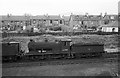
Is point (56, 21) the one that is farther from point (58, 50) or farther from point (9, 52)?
point (9, 52)

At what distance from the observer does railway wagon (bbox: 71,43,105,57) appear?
19297mm

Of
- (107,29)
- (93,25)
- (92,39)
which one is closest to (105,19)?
(93,25)

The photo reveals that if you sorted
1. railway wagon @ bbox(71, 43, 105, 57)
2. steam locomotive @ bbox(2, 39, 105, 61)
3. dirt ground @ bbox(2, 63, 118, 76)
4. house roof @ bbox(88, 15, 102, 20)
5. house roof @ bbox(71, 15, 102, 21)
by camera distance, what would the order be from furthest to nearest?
house roof @ bbox(88, 15, 102, 20)
house roof @ bbox(71, 15, 102, 21)
railway wagon @ bbox(71, 43, 105, 57)
steam locomotive @ bbox(2, 39, 105, 61)
dirt ground @ bbox(2, 63, 118, 76)

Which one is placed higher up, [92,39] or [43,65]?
[92,39]

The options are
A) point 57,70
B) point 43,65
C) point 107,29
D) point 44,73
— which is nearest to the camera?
point 44,73

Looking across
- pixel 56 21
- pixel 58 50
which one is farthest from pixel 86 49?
pixel 56 21

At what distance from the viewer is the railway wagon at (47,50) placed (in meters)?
18.5

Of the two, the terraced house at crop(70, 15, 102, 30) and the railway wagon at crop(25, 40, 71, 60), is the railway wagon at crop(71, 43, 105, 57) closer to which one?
the railway wagon at crop(25, 40, 71, 60)

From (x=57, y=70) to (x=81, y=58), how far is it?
19.7 ft

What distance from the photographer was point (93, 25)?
58.6 metres

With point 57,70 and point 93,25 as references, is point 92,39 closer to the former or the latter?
point 57,70

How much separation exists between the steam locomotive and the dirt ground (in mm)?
2617

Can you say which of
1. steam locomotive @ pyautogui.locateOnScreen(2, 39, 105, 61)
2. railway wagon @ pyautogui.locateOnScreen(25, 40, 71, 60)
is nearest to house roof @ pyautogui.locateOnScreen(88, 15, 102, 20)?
steam locomotive @ pyautogui.locateOnScreen(2, 39, 105, 61)

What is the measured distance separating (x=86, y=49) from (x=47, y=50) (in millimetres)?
5534
